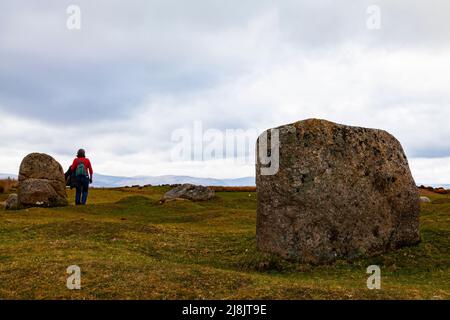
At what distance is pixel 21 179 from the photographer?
35.1m

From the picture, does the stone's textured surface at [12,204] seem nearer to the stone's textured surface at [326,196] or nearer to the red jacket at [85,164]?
the red jacket at [85,164]

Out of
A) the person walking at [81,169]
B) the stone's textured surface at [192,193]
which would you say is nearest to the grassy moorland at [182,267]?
the person walking at [81,169]

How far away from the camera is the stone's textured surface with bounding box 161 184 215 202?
4181cm

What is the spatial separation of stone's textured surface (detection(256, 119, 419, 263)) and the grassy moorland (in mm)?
544

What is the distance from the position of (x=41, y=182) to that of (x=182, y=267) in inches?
948

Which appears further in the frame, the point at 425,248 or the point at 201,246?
the point at 201,246

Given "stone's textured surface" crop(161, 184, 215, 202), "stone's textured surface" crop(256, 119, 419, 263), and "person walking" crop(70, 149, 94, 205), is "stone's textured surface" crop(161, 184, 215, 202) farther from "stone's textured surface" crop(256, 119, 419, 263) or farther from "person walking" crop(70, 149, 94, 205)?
"stone's textured surface" crop(256, 119, 419, 263)

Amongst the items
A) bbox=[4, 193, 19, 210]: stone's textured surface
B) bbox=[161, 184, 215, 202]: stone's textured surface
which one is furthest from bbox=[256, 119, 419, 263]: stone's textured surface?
bbox=[161, 184, 215, 202]: stone's textured surface
